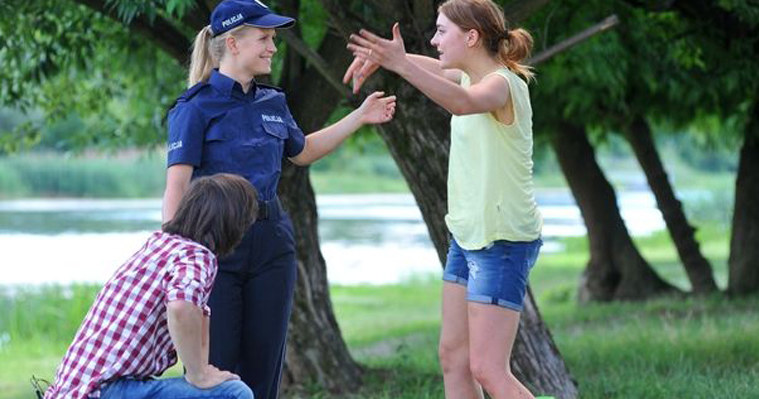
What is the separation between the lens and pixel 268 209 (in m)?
4.93

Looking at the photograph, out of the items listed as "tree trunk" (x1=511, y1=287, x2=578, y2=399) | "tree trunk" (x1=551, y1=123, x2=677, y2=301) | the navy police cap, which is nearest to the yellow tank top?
the navy police cap

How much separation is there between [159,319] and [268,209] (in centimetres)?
85

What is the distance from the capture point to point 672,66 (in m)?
12.1

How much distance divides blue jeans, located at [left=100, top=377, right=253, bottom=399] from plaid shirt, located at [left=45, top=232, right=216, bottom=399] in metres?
0.03

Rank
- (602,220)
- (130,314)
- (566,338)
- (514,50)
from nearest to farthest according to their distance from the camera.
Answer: (130,314)
(514,50)
(566,338)
(602,220)

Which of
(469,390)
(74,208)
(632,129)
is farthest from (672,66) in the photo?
(74,208)

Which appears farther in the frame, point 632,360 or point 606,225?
point 606,225

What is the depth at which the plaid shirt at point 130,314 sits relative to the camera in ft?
13.5

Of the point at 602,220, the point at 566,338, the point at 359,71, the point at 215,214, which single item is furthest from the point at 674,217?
the point at 215,214

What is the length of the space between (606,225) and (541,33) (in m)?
6.66

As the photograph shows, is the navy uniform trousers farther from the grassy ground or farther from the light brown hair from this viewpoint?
the grassy ground

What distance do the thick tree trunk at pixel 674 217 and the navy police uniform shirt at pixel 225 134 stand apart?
1051 centimetres

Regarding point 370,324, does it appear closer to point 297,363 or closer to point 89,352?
point 297,363

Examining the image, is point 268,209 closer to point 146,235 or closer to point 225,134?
point 225,134
